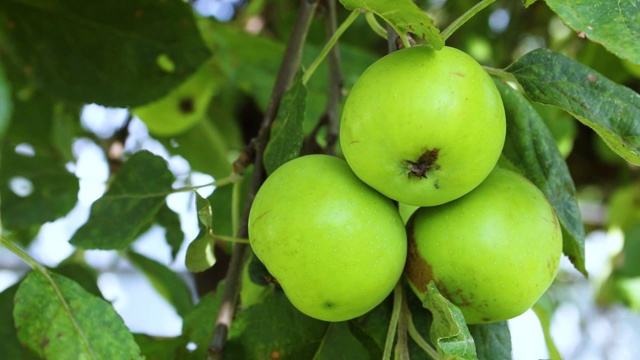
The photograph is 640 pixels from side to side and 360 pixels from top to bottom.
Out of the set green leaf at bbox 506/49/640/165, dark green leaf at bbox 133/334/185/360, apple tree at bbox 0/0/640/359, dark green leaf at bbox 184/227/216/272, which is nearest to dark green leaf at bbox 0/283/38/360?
apple tree at bbox 0/0/640/359

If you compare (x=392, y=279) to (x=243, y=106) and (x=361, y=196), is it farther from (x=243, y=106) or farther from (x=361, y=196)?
(x=243, y=106)

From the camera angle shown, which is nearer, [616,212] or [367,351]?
[367,351]

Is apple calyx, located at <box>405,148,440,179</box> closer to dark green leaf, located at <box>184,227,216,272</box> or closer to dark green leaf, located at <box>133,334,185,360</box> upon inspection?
dark green leaf, located at <box>184,227,216,272</box>

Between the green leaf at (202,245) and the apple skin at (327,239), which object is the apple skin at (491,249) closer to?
the apple skin at (327,239)

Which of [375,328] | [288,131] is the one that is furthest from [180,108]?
[375,328]

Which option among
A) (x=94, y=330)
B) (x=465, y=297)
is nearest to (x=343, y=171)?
(x=465, y=297)
